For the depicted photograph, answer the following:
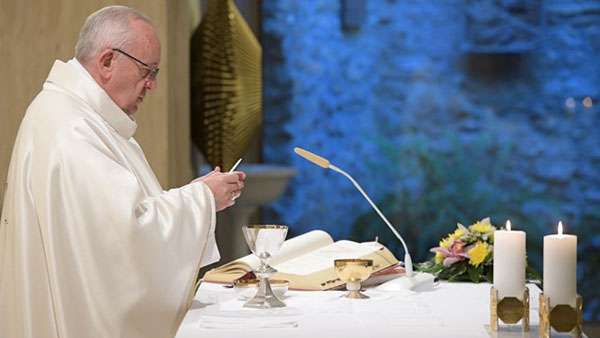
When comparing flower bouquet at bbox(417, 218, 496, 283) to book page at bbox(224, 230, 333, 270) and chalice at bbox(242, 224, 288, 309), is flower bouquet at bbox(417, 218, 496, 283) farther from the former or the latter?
chalice at bbox(242, 224, 288, 309)

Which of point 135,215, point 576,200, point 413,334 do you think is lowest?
point 576,200

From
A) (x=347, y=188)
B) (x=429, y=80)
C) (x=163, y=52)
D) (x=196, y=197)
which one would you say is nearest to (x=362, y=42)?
(x=429, y=80)

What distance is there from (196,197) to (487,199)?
393cm

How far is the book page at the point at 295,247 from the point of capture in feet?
9.98

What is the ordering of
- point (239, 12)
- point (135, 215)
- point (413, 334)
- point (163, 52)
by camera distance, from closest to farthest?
1. point (413, 334)
2. point (135, 215)
3. point (163, 52)
4. point (239, 12)

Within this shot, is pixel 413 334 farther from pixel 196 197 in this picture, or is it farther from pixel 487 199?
pixel 487 199

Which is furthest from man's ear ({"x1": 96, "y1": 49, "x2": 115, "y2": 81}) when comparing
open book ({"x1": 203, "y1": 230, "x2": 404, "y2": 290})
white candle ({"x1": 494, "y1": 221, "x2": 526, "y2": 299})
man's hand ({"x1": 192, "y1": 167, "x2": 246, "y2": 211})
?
white candle ({"x1": 494, "y1": 221, "x2": 526, "y2": 299})

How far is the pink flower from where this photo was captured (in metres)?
Result: 3.22

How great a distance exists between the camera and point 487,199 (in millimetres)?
6574

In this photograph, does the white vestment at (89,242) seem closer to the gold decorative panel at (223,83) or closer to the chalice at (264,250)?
the chalice at (264,250)

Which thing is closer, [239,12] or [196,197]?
[196,197]

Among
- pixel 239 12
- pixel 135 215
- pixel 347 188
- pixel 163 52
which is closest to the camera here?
pixel 135 215

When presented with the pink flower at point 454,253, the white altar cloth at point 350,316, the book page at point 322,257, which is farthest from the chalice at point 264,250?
the pink flower at point 454,253

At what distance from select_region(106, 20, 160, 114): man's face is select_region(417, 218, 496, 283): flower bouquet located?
3.14 feet
